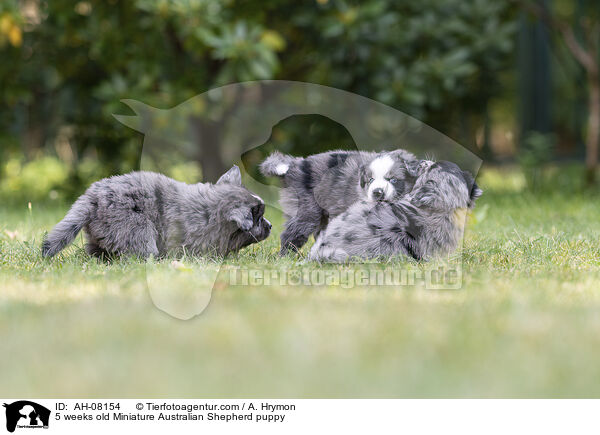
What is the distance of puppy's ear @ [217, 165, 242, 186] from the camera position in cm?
412

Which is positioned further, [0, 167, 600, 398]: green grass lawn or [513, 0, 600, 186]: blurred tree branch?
[513, 0, 600, 186]: blurred tree branch

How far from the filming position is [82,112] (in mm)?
8031

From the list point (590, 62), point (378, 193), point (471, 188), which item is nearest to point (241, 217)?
point (378, 193)

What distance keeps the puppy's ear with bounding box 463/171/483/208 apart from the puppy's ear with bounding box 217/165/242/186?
131 centimetres

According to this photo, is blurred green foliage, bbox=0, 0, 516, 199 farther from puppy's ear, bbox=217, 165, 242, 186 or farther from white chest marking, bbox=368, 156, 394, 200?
white chest marking, bbox=368, 156, 394, 200

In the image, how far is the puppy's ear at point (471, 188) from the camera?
380cm

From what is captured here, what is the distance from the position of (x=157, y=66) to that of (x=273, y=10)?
1362 mm

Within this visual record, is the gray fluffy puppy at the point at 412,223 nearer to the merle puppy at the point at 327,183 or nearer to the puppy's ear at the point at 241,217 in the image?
the merle puppy at the point at 327,183

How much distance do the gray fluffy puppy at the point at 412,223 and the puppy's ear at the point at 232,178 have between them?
0.66 m

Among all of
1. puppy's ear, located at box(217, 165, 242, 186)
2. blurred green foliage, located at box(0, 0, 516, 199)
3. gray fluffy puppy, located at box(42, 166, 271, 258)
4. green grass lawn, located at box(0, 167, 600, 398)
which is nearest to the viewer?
green grass lawn, located at box(0, 167, 600, 398)

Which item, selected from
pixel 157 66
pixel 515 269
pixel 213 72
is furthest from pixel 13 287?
pixel 213 72
